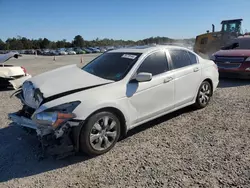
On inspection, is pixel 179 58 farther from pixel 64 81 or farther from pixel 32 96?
pixel 32 96

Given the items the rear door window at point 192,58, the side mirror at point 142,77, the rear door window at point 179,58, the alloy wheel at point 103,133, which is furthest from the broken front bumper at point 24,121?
the rear door window at point 192,58

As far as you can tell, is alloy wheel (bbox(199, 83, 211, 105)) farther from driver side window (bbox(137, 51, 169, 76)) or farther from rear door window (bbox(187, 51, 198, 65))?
driver side window (bbox(137, 51, 169, 76))

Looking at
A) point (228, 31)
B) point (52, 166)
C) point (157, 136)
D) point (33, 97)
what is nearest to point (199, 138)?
point (157, 136)

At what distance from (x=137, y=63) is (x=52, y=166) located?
2161 mm

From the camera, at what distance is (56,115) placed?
2.95 m

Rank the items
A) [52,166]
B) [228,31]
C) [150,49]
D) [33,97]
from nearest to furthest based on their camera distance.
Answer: [52,166]
[33,97]
[150,49]
[228,31]

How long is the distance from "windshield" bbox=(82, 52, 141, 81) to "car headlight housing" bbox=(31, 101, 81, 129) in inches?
38.9

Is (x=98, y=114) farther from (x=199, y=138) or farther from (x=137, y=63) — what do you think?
(x=199, y=138)

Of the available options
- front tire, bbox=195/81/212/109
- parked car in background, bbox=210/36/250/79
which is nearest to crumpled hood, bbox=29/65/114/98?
front tire, bbox=195/81/212/109

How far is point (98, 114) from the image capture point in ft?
10.4

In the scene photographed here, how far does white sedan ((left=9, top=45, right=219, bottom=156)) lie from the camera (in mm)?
3010

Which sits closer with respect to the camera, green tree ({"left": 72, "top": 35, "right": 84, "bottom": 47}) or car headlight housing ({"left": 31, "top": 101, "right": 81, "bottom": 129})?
car headlight housing ({"left": 31, "top": 101, "right": 81, "bottom": 129})

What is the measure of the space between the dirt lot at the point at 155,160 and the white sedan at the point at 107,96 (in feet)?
1.08

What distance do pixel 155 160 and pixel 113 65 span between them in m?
1.90
